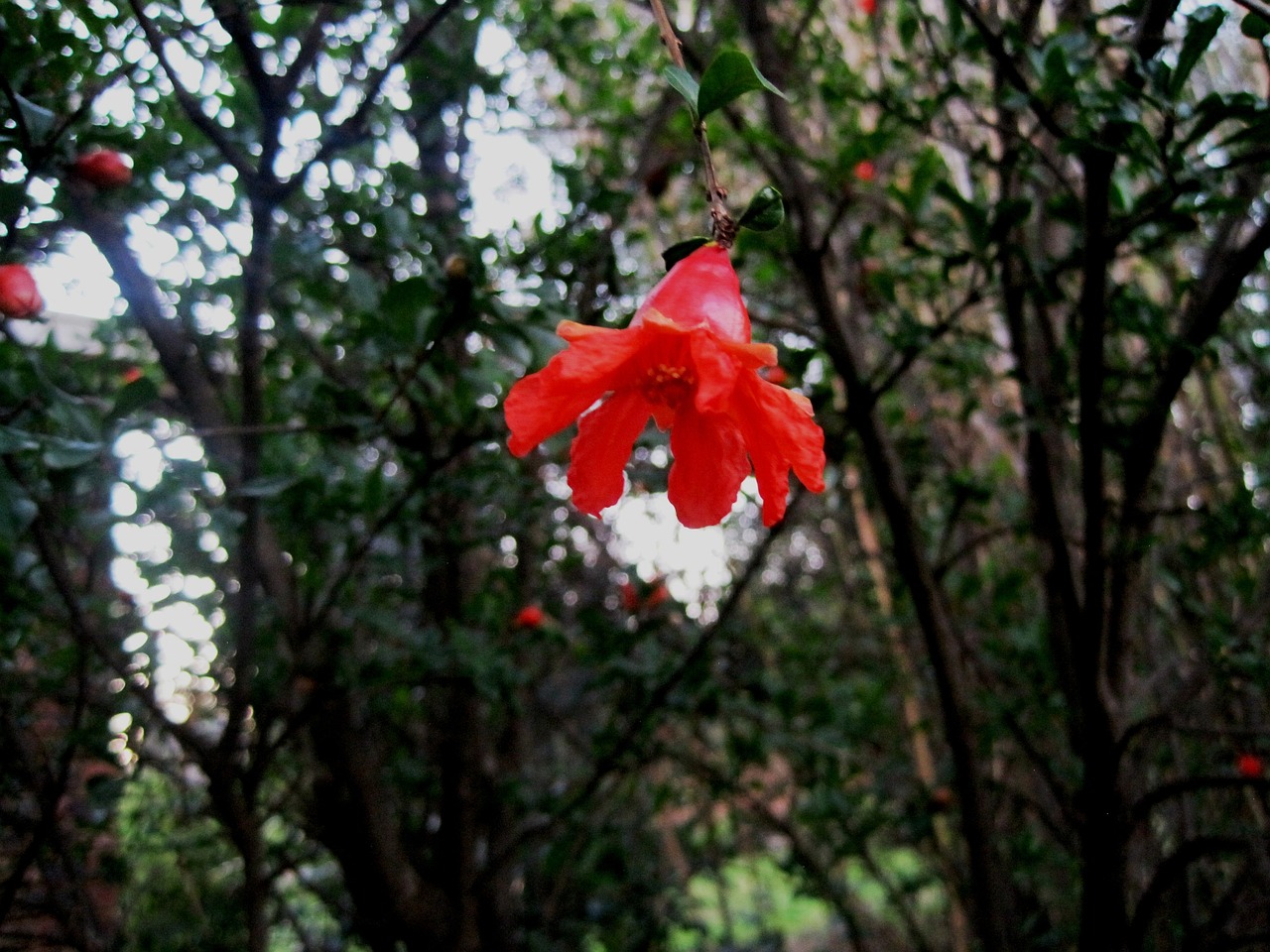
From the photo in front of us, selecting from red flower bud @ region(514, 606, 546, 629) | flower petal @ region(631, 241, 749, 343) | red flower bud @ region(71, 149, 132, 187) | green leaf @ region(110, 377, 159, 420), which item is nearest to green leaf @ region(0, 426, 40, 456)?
green leaf @ region(110, 377, 159, 420)

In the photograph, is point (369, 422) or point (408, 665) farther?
point (408, 665)

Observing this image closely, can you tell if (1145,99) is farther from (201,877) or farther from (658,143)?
(201,877)

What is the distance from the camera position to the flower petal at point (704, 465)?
0.91 metres

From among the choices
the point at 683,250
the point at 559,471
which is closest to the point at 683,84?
the point at 683,250

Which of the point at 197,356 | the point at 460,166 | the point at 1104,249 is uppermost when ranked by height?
the point at 460,166

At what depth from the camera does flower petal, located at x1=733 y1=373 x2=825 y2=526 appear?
0.78 metres

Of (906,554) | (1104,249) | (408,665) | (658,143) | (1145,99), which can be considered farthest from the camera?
(658,143)

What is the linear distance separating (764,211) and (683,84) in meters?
0.11

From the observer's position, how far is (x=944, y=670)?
174 cm

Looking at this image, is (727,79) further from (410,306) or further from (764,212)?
(410,306)

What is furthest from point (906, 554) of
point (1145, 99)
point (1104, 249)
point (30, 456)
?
point (30, 456)

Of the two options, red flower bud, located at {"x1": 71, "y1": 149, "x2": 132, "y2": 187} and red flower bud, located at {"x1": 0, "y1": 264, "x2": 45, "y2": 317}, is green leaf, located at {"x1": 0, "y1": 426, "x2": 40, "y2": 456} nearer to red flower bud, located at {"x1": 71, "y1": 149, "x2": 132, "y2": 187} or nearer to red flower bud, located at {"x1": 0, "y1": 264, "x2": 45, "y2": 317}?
red flower bud, located at {"x1": 0, "y1": 264, "x2": 45, "y2": 317}

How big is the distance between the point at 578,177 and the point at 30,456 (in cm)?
112

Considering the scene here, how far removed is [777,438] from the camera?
2.67 ft
